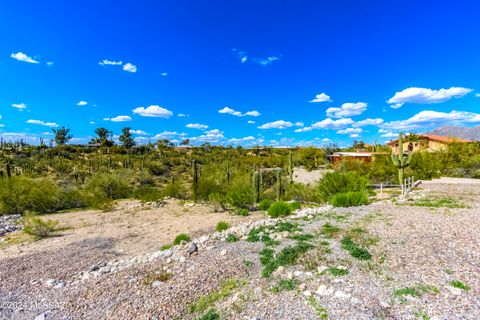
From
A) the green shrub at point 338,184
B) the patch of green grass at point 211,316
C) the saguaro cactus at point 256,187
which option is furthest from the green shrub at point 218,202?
the patch of green grass at point 211,316

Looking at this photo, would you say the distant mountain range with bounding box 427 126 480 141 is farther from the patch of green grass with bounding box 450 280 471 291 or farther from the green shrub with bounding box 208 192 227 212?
the patch of green grass with bounding box 450 280 471 291

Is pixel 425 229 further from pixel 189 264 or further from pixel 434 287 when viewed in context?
pixel 189 264

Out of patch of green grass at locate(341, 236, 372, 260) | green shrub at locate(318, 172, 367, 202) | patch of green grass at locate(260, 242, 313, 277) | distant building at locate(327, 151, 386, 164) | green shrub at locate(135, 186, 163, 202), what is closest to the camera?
patch of green grass at locate(260, 242, 313, 277)

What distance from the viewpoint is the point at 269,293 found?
16.0ft

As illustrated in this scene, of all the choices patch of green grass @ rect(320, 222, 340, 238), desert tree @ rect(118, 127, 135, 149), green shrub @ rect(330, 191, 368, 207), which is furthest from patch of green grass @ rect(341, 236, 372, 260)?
desert tree @ rect(118, 127, 135, 149)

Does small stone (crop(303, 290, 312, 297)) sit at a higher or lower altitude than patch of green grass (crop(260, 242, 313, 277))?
lower

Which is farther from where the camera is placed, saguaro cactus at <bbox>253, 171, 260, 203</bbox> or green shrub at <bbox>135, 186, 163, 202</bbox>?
green shrub at <bbox>135, 186, 163, 202</bbox>

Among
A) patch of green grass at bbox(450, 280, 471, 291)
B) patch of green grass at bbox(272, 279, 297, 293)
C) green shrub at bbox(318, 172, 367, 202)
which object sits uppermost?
green shrub at bbox(318, 172, 367, 202)

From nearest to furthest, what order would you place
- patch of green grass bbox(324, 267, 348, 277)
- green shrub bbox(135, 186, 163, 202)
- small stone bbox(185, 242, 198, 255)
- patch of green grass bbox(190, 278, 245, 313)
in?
patch of green grass bbox(190, 278, 245, 313)
patch of green grass bbox(324, 267, 348, 277)
small stone bbox(185, 242, 198, 255)
green shrub bbox(135, 186, 163, 202)

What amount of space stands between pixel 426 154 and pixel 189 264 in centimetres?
3155

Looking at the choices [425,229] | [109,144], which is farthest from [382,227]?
[109,144]

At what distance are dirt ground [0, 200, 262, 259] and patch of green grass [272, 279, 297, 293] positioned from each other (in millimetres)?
6168

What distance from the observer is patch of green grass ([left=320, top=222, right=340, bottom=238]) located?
7769mm

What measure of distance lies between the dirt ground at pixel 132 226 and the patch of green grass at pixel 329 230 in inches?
213
